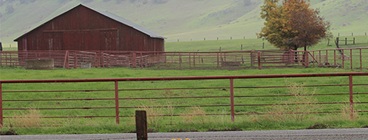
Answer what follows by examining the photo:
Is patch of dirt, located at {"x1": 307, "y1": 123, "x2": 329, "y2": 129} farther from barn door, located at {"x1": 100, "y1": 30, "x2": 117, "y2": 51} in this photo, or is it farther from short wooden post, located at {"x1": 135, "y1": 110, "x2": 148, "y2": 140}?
barn door, located at {"x1": 100, "y1": 30, "x2": 117, "y2": 51}

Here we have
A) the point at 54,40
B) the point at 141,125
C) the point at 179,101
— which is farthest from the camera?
the point at 54,40

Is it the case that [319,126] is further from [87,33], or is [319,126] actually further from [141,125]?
[87,33]

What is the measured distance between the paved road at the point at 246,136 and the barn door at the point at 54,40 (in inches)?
1549

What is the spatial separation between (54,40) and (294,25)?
2023 centimetres

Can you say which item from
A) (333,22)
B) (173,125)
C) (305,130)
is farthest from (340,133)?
(333,22)

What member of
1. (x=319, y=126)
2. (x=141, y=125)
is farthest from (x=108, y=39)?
(x=141, y=125)

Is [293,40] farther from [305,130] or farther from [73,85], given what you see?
[305,130]

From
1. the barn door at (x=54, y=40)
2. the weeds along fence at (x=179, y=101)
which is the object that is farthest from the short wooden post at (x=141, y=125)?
the barn door at (x=54, y=40)

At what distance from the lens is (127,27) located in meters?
49.4

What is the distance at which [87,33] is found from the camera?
4953 cm

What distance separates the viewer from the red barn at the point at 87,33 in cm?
4931

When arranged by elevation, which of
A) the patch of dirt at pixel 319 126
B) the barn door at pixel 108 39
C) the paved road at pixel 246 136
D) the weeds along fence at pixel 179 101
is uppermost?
the barn door at pixel 108 39

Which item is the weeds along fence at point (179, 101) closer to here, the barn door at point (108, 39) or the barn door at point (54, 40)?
the barn door at point (108, 39)

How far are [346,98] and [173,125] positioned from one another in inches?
326
